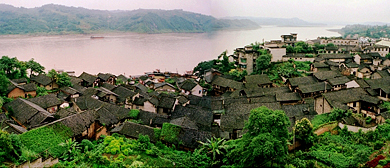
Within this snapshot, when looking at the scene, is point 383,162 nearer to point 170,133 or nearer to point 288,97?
point 170,133

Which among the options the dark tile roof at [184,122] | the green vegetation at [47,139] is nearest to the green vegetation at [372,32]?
the dark tile roof at [184,122]

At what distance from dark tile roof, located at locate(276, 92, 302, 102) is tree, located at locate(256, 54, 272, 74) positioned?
16.8ft

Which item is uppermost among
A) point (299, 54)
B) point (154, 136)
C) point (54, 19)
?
point (54, 19)

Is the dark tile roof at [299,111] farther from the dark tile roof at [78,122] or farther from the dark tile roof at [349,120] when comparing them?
the dark tile roof at [78,122]

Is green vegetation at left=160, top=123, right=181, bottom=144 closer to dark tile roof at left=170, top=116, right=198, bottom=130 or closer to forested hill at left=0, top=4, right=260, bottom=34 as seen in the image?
dark tile roof at left=170, top=116, right=198, bottom=130

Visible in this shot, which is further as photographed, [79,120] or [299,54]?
[299,54]

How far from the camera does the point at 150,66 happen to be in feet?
96.5

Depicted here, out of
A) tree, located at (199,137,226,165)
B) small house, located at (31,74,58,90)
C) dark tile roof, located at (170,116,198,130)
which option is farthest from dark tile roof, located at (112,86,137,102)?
tree, located at (199,137,226,165)

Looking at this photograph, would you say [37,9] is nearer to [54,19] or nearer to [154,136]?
[54,19]

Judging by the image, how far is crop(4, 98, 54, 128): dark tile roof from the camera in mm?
9117

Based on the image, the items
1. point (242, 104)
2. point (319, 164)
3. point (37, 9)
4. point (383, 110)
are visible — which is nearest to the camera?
point (319, 164)

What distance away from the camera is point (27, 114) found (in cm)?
962

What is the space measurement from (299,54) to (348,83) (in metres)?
6.19

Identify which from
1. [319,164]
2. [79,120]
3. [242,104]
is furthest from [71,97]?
[319,164]
